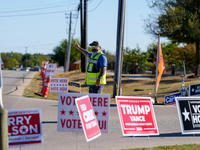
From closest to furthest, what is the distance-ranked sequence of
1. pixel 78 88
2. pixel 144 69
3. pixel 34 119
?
1. pixel 34 119
2. pixel 78 88
3. pixel 144 69

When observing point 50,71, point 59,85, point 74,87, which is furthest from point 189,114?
point 50,71

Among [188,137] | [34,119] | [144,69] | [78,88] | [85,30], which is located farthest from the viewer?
[144,69]

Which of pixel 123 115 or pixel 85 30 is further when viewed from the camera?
pixel 85 30

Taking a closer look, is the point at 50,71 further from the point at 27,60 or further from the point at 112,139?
the point at 27,60

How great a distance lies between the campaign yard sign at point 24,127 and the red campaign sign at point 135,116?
60.2 inches

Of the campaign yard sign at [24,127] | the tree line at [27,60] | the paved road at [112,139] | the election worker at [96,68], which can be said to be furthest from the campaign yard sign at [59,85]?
the tree line at [27,60]

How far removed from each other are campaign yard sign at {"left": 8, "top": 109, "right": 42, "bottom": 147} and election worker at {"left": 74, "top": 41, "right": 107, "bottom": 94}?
3.46 m

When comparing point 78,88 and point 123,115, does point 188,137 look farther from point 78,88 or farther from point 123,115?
point 78,88

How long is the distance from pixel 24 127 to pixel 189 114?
3.06 m

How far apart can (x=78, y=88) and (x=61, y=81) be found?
44.0 inches

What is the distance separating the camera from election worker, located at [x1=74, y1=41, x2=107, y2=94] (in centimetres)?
895

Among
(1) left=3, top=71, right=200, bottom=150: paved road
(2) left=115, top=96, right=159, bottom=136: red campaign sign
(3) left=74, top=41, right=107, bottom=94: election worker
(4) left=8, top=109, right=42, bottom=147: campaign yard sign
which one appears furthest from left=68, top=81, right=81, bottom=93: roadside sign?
(4) left=8, top=109, right=42, bottom=147: campaign yard sign

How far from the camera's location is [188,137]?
8047 millimetres

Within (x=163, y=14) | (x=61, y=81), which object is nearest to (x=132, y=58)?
(x=163, y=14)
